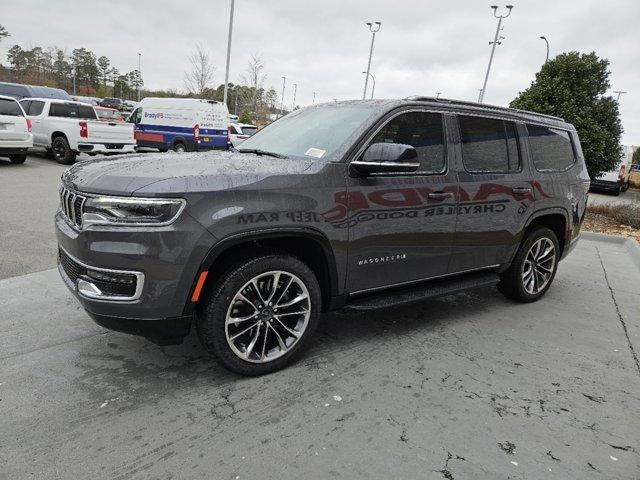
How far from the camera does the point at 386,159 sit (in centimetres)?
307

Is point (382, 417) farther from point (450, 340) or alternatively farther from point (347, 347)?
point (450, 340)

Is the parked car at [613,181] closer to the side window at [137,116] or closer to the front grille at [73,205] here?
the side window at [137,116]

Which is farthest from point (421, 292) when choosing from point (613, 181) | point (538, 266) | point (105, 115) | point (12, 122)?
point (613, 181)

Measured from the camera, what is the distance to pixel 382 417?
2662 millimetres

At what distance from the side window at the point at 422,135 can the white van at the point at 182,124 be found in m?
14.9

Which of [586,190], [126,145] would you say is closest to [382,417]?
[586,190]

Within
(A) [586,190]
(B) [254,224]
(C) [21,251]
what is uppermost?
(A) [586,190]

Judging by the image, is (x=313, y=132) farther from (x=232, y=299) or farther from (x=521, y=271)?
(x=521, y=271)

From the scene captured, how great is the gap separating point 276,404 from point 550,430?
160 cm

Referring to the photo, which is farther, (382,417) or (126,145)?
(126,145)

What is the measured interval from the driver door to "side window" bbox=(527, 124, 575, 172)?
1280mm

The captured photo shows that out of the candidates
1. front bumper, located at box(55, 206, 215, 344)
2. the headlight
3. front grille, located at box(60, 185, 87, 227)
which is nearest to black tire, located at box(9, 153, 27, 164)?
front grille, located at box(60, 185, 87, 227)

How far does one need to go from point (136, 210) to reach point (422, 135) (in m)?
2.20

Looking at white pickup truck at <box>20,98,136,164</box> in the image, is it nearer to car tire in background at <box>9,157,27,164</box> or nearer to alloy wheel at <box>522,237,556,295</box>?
car tire in background at <box>9,157,27,164</box>
